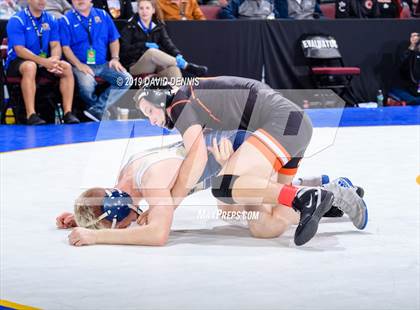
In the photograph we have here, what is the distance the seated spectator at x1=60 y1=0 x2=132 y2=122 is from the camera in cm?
956

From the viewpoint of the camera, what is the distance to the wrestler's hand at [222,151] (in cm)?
454

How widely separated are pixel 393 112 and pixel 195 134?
260 inches

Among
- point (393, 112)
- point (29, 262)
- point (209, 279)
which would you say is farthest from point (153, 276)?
point (393, 112)

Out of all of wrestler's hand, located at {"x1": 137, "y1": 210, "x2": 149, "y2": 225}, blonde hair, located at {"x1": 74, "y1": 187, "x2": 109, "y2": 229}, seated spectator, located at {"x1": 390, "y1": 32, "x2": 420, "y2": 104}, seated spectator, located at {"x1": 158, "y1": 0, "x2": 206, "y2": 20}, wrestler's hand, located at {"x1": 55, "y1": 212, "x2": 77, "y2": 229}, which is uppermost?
blonde hair, located at {"x1": 74, "y1": 187, "x2": 109, "y2": 229}

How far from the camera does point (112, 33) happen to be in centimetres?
976

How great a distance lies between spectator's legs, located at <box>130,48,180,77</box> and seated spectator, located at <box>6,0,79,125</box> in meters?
0.72

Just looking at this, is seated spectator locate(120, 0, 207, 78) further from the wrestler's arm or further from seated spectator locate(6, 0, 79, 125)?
the wrestler's arm

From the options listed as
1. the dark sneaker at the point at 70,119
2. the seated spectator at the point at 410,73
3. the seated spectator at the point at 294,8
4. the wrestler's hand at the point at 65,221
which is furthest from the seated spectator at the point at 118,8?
the wrestler's hand at the point at 65,221

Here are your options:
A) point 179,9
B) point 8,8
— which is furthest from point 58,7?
point 179,9

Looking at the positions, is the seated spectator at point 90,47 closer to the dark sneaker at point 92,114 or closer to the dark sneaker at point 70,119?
the dark sneaker at point 92,114

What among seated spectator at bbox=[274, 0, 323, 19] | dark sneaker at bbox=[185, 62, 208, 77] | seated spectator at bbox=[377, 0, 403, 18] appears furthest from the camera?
seated spectator at bbox=[377, 0, 403, 18]

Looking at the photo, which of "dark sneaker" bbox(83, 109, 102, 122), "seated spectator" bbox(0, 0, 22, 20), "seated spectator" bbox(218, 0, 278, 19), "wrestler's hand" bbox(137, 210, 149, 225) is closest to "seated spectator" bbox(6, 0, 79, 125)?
"dark sneaker" bbox(83, 109, 102, 122)

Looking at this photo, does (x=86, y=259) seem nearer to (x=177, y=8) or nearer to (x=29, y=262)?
(x=29, y=262)

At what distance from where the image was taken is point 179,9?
10.8m
